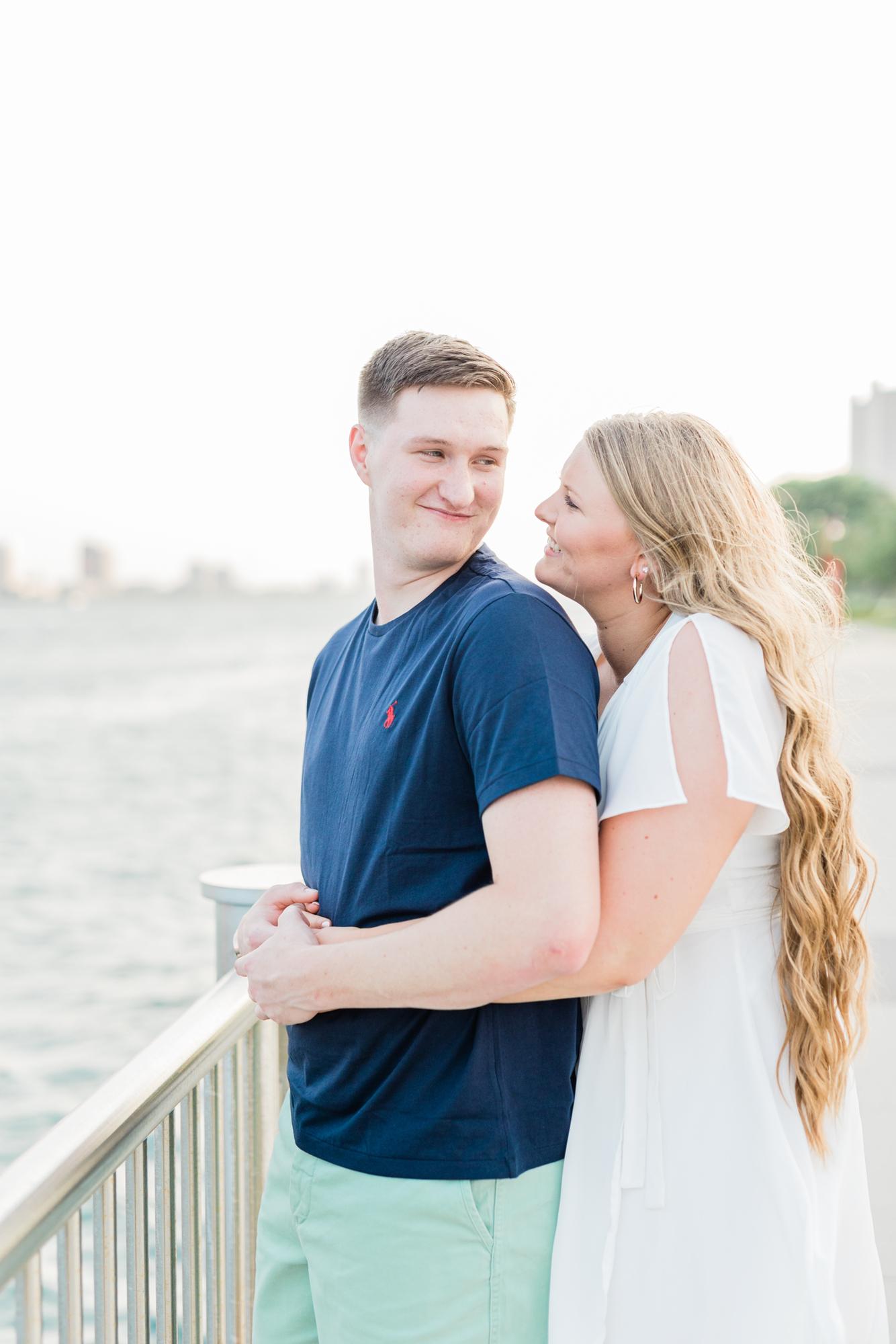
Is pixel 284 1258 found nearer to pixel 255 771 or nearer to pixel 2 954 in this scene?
pixel 2 954

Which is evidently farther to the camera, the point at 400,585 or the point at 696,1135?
the point at 400,585

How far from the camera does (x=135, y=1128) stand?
4.63 ft

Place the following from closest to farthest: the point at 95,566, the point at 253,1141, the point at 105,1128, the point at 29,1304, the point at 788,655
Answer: the point at 29,1304
the point at 105,1128
the point at 788,655
the point at 253,1141
the point at 95,566

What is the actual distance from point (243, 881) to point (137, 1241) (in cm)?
83

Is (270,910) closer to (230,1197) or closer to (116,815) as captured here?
(230,1197)

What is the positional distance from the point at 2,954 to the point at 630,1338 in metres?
20.8

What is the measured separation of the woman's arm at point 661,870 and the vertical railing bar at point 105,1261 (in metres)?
0.51

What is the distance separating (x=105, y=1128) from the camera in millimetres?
1311

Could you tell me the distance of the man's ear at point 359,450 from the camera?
1.85 meters

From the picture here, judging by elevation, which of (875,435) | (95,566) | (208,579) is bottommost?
(208,579)

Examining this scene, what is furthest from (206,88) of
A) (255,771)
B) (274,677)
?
(274,677)

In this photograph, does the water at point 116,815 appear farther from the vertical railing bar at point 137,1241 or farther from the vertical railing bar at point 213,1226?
the vertical railing bar at point 137,1241

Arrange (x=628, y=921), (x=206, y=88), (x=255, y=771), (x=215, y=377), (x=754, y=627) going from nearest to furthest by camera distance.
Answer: (x=628, y=921), (x=754, y=627), (x=206, y=88), (x=255, y=771), (x=215, y=377)

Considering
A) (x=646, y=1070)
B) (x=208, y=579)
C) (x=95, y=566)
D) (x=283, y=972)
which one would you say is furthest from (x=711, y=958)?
(x=208, y=579)
